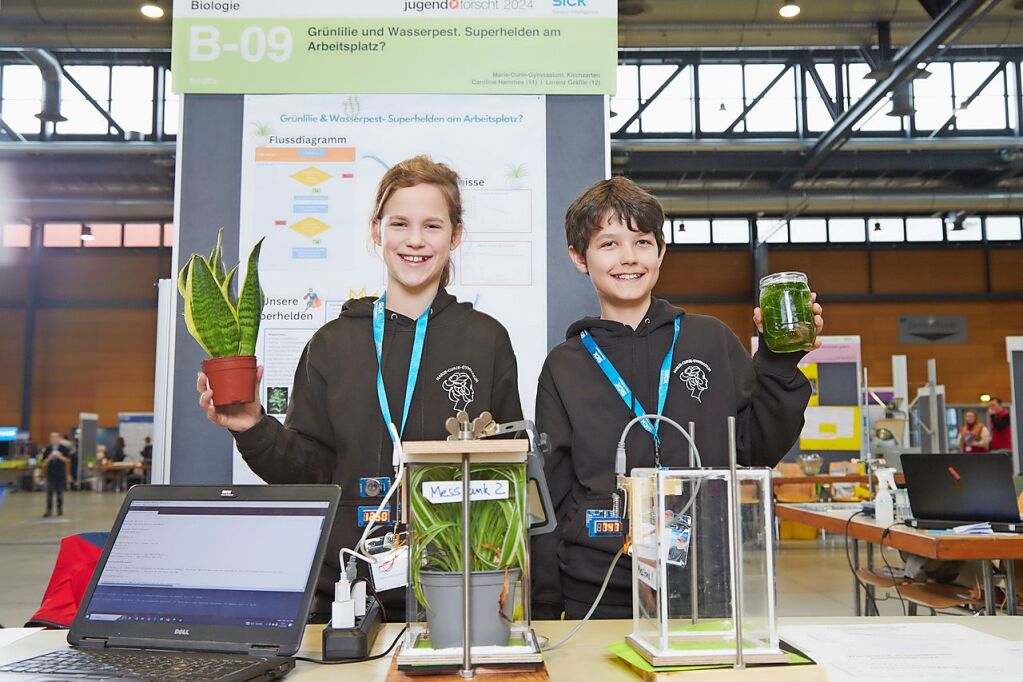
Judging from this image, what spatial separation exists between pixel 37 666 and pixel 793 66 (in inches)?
586

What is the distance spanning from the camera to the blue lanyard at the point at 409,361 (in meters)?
1.99

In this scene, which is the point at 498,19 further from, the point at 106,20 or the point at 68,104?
the point at 68,104

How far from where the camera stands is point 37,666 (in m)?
1.18

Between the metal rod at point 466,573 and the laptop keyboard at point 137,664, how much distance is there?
291mm

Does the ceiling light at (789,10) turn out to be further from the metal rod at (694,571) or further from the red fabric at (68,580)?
the metal rod at (694,571)

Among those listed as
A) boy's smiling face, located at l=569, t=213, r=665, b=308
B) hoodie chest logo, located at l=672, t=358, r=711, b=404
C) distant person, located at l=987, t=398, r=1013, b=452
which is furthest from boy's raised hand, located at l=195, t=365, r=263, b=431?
distant person, located at l=987, t=398, r=1013, b=452

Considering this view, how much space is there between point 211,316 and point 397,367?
2.00 ft

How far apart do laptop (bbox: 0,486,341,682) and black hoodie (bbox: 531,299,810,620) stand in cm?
53

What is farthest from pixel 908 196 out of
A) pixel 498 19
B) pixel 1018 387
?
pixel 498 19

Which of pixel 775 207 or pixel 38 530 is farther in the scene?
pixel 775 207

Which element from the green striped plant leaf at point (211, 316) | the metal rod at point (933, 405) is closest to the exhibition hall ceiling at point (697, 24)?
the metal rod at point (933, 405)

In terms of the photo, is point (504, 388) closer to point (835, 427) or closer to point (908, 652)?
point (908, 652)

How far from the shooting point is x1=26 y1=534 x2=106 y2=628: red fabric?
82.9 inches

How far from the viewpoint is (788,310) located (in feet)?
4.88
